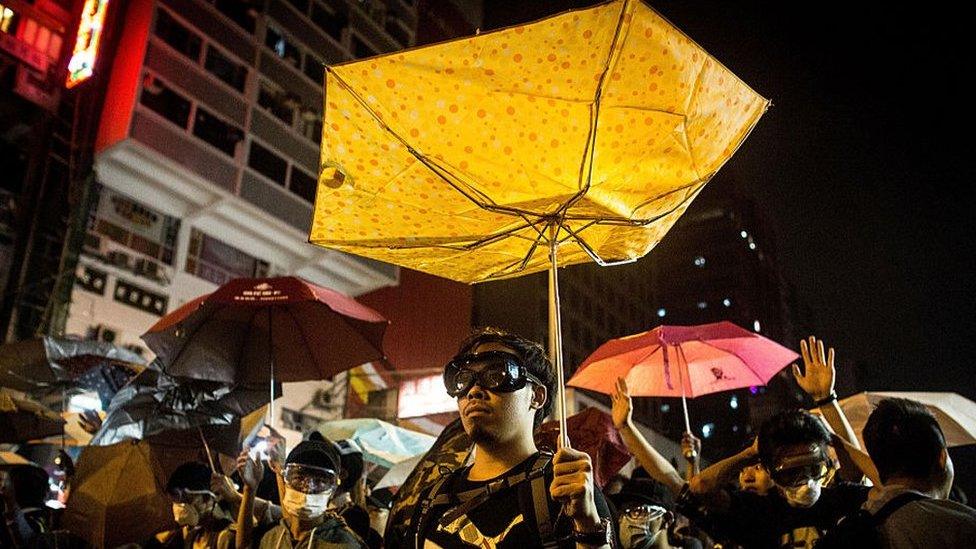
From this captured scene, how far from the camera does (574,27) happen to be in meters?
3.01

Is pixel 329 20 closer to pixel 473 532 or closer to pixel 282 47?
pixel 282 47

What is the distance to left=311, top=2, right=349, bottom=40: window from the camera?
33938 millimetres

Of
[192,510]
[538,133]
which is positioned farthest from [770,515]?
[192,510]

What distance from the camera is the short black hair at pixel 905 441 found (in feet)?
9.09

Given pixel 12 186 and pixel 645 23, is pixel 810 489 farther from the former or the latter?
pixel 12 186

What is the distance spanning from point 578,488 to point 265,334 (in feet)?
16.4

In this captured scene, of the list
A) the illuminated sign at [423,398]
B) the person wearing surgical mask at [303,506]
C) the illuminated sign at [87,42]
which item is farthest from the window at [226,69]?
the person wearing surgical mask at [303,506]

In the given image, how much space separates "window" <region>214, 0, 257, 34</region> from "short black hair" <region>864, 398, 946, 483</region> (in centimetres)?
3026

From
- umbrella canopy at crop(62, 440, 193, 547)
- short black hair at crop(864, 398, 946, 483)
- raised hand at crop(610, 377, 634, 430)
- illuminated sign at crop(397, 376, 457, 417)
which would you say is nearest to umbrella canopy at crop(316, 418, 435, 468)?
umbrella canopy at crop(62, 440, 193, 547)

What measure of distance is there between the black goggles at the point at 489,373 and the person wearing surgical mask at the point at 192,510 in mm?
3771

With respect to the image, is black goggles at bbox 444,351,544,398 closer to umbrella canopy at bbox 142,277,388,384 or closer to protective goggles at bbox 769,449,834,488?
protective goggles at bbox 769,449,834,488

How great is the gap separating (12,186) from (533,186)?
78.6 ft

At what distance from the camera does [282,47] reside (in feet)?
104

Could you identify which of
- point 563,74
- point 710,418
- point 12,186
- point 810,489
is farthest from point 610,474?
point 710,418
